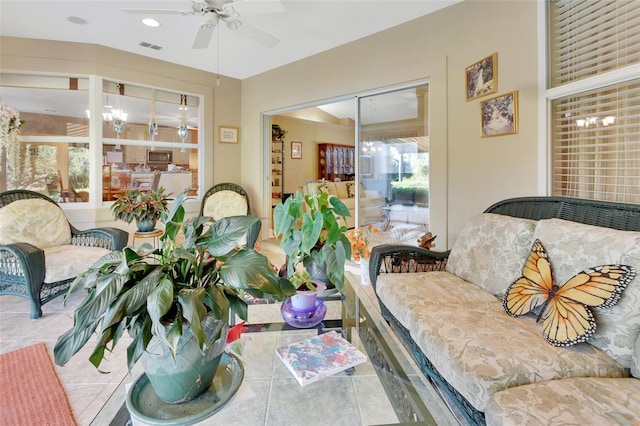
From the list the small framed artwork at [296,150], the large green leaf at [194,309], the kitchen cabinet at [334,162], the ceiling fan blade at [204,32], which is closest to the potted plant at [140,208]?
the ceiling fan blade at [204,32]

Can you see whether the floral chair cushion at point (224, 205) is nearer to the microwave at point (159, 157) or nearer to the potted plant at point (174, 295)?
the microwave at point (159, 157)

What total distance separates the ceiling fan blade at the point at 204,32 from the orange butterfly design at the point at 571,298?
113 inches

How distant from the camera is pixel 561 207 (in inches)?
73.5

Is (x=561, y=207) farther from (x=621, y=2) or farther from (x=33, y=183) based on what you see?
(x=33, y=183)

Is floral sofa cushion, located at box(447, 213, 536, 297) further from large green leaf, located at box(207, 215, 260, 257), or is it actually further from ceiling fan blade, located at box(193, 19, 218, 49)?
ceiling fan blade, located at box(193, 19, 218, 49)

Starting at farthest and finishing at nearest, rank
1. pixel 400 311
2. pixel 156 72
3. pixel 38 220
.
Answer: pixel 156 72 < pixel 38 220 < pixel 400 311

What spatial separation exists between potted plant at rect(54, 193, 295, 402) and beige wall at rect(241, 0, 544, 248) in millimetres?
2355

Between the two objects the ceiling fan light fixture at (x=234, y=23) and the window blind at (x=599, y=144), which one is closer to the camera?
the window blind at (x=599, y=144)

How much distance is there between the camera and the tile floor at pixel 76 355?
63.9 inches

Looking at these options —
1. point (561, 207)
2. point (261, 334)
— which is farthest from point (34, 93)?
point (561, 207)

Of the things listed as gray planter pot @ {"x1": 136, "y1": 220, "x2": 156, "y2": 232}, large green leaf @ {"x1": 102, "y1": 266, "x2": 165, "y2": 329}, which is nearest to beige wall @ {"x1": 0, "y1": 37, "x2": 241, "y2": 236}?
gray planter pot @ {"x1": 136, "y1": 220, "x2": 156, "y2": 232}

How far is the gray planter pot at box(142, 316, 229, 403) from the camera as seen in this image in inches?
34.7

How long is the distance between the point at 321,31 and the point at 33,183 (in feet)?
12.6

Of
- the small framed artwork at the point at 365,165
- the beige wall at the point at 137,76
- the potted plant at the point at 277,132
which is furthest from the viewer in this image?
the potted plant at the point at 277,132
